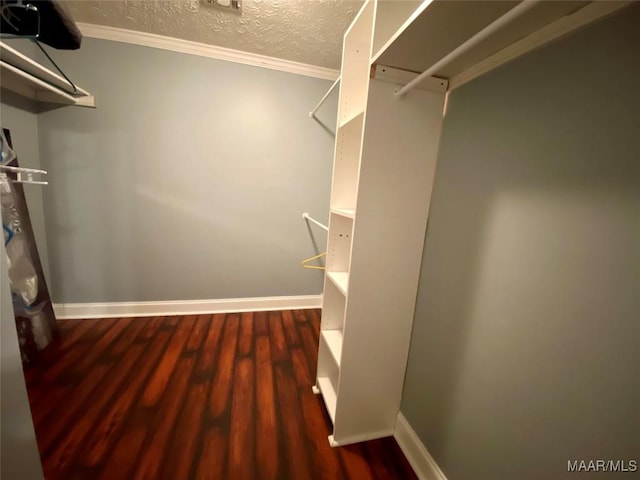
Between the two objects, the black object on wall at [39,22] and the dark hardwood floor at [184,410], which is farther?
the dark hardwood floor at [184,410]

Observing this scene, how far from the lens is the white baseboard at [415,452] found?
42.3 inches

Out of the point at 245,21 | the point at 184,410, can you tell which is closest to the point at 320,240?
the point at 184,410

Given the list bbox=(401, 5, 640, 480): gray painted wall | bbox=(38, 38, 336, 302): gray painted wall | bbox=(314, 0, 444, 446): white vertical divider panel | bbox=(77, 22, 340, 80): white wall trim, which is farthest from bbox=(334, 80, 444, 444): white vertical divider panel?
bbox=(77, 22, 340, 80): white wall trim

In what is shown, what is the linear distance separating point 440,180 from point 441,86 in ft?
1.35

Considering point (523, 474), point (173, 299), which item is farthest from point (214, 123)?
point (523, 474)

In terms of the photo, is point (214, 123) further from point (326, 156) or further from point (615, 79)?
point (615, 79)

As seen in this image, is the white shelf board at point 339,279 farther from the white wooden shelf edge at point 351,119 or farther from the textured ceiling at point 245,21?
the textured ceiling at point 245,21

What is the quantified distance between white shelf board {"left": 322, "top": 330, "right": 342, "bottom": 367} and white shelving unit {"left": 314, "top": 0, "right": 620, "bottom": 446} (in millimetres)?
13

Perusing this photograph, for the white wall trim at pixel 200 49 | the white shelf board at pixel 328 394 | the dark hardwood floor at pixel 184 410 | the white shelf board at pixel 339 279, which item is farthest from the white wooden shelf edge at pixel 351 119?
the dark hardwood floor at pixel 184 410

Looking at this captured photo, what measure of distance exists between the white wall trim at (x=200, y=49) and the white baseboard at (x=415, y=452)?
9.44 feet

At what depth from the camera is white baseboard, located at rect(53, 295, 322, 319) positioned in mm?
2164

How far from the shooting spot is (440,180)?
1074 millimetres

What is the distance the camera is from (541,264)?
713 mm

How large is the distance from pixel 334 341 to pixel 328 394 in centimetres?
34
